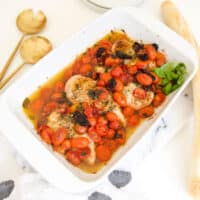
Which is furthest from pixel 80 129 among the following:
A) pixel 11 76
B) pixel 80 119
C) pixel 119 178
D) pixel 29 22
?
pixel 29 22

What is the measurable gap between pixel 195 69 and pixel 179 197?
11.2 inches

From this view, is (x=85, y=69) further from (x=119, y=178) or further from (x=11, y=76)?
(x=119, y=178)

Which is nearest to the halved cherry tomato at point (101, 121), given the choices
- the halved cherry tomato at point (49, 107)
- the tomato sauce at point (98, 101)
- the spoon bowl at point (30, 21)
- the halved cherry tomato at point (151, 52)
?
the tomato sauce at point (98, 101)

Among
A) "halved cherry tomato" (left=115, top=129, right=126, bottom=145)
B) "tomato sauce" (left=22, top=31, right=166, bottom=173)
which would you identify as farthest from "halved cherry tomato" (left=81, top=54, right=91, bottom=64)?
"halved cherry tomato" (left=115, top=129, right=126, bottom=145)

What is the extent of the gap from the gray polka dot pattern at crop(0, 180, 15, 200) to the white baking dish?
0.09m

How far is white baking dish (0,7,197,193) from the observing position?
2.88 ft

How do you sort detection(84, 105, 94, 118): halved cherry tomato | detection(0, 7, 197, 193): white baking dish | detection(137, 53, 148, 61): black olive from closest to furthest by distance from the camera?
detection(0, 7, 197, 193): white baking dish → detection(84, 105, 94, 118): halved cherry tomato → detection(137, 53, 148, 61): black olive

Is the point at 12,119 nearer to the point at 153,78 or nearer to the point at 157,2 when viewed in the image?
the point at 153,78

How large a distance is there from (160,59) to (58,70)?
0.79 feet

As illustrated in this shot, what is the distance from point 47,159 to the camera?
0.89 meters

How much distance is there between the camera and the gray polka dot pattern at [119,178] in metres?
0.95

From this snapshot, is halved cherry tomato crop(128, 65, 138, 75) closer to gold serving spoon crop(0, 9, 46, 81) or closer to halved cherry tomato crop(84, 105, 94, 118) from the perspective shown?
halved cherry tomato crop(84, 105, 94, 118)

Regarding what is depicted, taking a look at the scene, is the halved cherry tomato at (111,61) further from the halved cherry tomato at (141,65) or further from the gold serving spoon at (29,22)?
the gold serving spoon at (29,22)

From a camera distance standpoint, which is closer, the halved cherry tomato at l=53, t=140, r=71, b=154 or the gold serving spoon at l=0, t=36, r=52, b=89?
the halved cherry tomato at l=53, t=140, r=71, b=154
